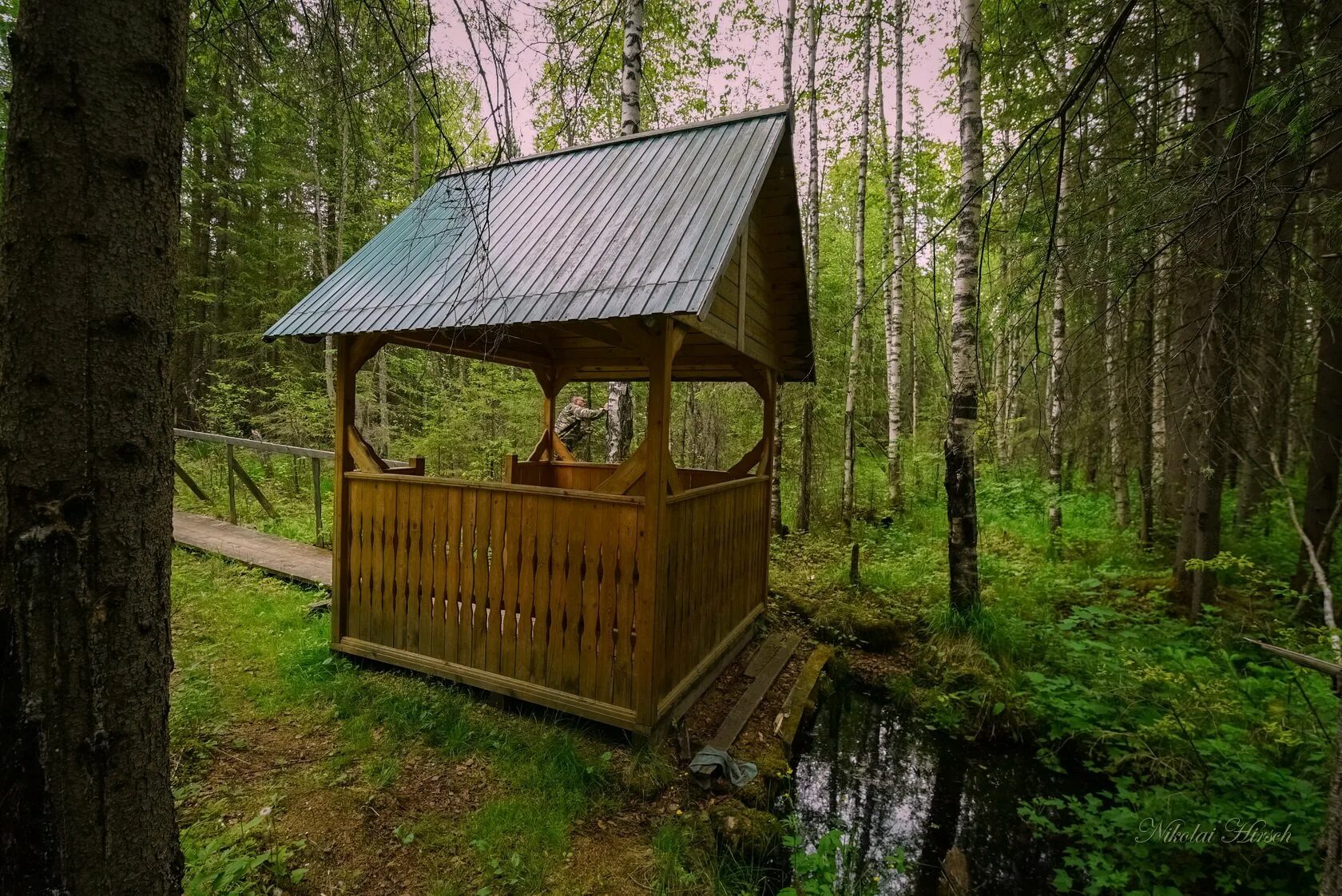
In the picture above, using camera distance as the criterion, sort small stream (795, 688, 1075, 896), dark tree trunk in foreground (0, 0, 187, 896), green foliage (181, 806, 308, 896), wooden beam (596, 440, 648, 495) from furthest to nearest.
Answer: wooden beam (596, 440, 648, 495) → small stream (795, 688, 1075, 896) → green foliage (181, 806, 308, 896) → dark tree trunk in foreground (0, 0, 187, 896)

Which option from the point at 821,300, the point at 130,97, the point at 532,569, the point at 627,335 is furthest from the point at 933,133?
the point at 130,97

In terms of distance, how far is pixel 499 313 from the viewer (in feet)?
11.0

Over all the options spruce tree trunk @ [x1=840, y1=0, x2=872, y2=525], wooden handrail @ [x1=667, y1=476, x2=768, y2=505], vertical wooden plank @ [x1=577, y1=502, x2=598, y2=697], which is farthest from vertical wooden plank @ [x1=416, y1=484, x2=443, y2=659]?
spruce tree trunk @ [x1=840, y1=0, x2=872, y2=525]

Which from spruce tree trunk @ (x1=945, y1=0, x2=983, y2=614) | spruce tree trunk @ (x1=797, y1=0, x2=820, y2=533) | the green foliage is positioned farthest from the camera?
spruce tree trunk @ (x1=797, y1=0, x2=820, y2=533)

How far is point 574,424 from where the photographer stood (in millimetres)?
9914

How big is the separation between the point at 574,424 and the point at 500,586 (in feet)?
20.4

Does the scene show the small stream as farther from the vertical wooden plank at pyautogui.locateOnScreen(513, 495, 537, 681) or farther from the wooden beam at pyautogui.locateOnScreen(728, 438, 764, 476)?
the wooden beam at pyautogui.locateOnScreen(728, 438, 764, 476)

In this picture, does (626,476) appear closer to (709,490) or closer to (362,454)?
(709,490)

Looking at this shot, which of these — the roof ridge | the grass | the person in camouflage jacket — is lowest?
the grass

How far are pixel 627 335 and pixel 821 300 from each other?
11598mm

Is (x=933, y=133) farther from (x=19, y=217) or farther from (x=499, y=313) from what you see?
(x=19, y=217)

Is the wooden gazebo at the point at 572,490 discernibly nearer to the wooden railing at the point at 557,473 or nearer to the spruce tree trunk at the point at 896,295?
the wooden railing at the point at 557,473

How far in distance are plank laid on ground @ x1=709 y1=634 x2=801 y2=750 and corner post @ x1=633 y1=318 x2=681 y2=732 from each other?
69cm

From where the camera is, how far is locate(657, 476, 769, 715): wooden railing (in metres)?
3.60
